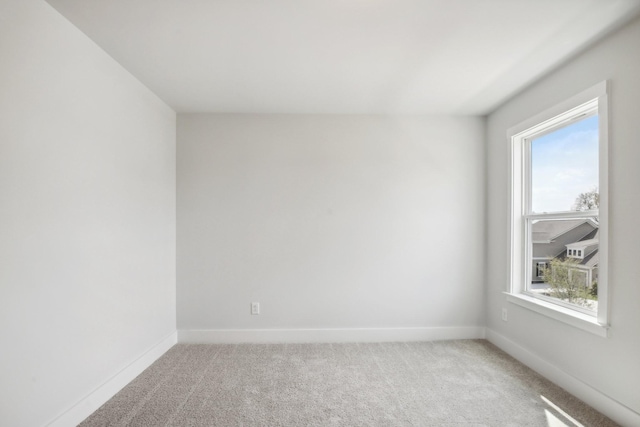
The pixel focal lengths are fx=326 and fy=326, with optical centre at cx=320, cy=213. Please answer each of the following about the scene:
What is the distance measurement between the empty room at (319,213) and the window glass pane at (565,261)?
0.06 ft

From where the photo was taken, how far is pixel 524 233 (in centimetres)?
312

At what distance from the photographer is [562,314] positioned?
96.3 inches

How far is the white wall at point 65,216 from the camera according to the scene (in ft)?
5.25

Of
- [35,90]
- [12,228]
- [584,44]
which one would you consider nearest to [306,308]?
[12,228]

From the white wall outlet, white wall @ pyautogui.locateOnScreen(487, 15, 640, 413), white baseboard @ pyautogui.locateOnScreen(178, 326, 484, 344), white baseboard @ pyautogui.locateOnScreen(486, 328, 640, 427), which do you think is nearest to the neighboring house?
white wall @ pyautogui.locateOnScreen(487, 15, 640, 413)

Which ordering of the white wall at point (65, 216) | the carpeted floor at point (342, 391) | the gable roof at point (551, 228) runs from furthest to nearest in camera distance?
the gable roof at point (551, 228)
the carpeted floor at point (342, 391)
the white wall at point (65, 216)

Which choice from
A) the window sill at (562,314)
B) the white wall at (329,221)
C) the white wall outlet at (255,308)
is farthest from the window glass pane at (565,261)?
the white wall outlet at (255,308)

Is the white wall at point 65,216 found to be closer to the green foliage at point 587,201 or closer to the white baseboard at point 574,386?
the white baseboard at point 574,386

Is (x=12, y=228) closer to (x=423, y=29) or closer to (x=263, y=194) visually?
(x=263, y=194)

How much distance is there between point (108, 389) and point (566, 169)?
12.6 feet

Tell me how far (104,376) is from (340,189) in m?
2.59

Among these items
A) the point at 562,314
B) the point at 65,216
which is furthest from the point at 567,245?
the point at 65,216

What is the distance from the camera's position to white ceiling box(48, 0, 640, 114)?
1846mm

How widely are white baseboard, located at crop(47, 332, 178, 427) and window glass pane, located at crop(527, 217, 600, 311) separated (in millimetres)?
3502
